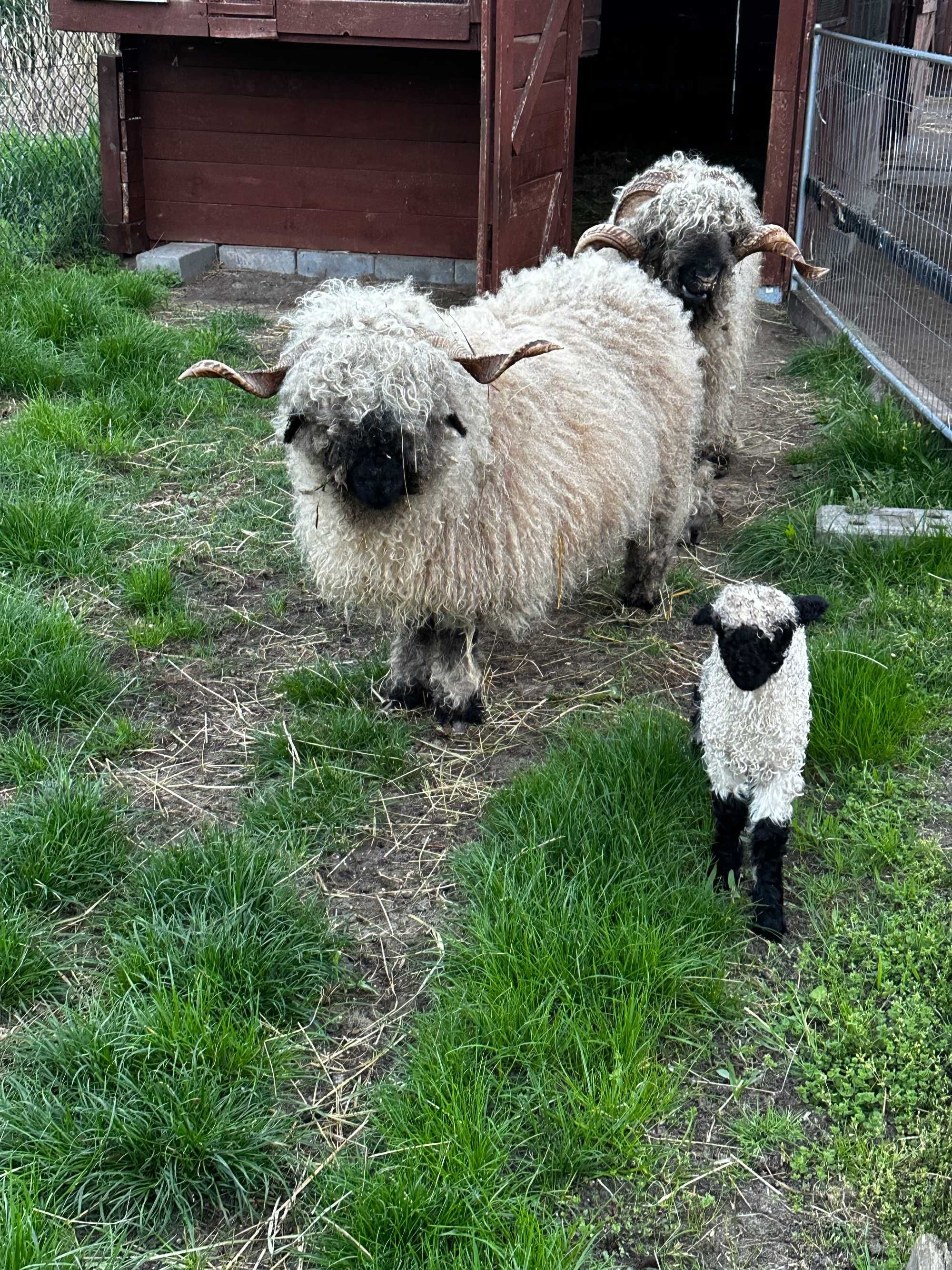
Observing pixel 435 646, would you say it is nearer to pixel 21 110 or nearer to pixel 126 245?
pixel 126 245

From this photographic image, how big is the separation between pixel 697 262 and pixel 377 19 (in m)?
4.08

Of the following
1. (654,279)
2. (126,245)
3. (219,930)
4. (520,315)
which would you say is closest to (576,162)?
(126,245)

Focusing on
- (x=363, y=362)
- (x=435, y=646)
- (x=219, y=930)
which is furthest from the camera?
(x=435, y=646)

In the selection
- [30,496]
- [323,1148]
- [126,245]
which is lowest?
[323,1148]

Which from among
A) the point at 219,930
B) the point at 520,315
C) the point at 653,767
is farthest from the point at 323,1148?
the point at 520,315

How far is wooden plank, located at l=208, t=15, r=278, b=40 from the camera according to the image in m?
8.09

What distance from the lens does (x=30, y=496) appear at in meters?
5.25

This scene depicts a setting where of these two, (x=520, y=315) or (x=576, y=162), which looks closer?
(x=520, y=315)

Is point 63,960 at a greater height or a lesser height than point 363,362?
A: lesser

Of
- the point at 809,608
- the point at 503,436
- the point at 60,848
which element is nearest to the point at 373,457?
the point at 503,436

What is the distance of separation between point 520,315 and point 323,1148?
290 centimetres

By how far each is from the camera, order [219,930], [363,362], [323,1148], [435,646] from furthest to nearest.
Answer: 1. [435,646]
2. [363,362]
3. [219,930]
4. [323,1148]

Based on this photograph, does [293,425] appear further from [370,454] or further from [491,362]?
[491,362]

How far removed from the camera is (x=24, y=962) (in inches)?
116
